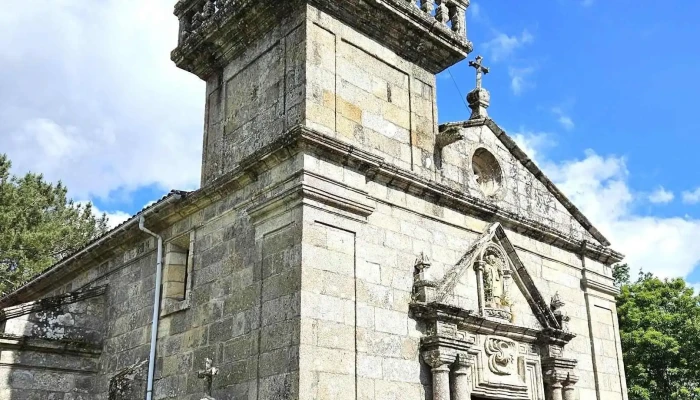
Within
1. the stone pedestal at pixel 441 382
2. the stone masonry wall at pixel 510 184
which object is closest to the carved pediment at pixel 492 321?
the stone pedestal at pixel 441 382

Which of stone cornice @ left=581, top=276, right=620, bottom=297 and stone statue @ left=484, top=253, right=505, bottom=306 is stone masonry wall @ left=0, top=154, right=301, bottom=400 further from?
stone cornice @ left=581, top=276, right=620, bottom=297

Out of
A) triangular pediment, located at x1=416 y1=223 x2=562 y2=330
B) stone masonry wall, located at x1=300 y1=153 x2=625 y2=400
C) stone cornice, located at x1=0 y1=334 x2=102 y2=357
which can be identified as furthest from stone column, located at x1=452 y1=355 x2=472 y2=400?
stone cornice, located at x1=0 y1=334 x2=102 y2=357

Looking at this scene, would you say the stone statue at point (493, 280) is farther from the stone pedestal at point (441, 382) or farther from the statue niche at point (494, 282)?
the stone pedestal at point (441, 382)

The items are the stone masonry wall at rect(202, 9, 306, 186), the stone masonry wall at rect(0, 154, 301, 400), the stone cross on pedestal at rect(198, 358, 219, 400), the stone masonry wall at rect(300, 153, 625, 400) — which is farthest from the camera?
the stone masonry wall at rect(202, 9, 306, 186)

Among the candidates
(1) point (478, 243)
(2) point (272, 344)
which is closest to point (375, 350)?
(2) point (272, 344)

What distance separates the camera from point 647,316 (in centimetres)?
2131

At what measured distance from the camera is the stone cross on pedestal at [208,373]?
8656 mm

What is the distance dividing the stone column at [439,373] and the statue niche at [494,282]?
1299 mm

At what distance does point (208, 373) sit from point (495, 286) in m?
4.39

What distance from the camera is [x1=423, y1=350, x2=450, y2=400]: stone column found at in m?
8.91

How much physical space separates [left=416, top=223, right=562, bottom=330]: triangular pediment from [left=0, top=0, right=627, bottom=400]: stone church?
0.03m

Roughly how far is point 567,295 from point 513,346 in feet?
7.22

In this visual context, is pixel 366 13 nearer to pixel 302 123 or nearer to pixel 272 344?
pixel 302 123

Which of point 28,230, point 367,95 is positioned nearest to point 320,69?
point 367,95
